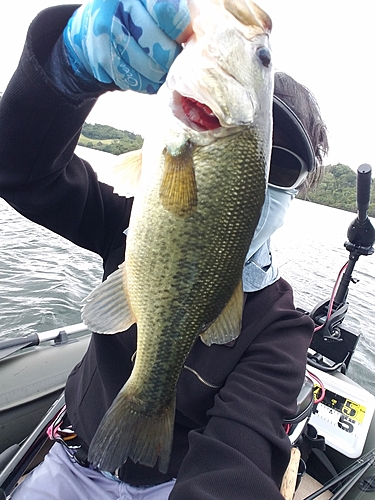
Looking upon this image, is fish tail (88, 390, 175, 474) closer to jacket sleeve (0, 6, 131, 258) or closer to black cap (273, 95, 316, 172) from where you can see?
jacket sleeve (0, 6, 131, 258)

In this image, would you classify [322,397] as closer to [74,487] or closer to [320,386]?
[320,386]

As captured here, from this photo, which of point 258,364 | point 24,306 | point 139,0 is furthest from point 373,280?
point 139,0

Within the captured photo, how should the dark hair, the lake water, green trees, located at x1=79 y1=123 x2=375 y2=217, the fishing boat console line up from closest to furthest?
1. the dark hair
2. the fishing boat console
3. the lake water
4. green trees, located at x1=79 y1=123 x2=375 y2=217

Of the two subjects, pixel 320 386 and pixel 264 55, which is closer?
pixel 264 55

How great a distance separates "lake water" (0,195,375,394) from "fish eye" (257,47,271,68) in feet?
4.03

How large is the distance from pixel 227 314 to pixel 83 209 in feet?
2.65

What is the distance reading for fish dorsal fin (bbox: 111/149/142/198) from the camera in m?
1.26

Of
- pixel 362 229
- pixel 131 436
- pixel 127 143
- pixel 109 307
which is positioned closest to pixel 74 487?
pixel 131 436

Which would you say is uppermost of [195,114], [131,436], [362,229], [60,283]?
[195,114]

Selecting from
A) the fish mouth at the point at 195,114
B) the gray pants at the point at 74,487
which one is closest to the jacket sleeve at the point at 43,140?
the fish mouth at the point at 195,114

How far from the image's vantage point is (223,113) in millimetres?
1101

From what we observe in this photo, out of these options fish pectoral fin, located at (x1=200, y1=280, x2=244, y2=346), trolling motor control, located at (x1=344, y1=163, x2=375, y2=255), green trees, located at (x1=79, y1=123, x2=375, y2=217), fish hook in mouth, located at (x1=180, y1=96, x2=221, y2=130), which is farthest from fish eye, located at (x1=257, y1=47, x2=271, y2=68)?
green trees, located at (x1=79, y1=123, x2=375, y2=217)

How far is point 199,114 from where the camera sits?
1155mm

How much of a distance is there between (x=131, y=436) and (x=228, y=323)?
522 mm
